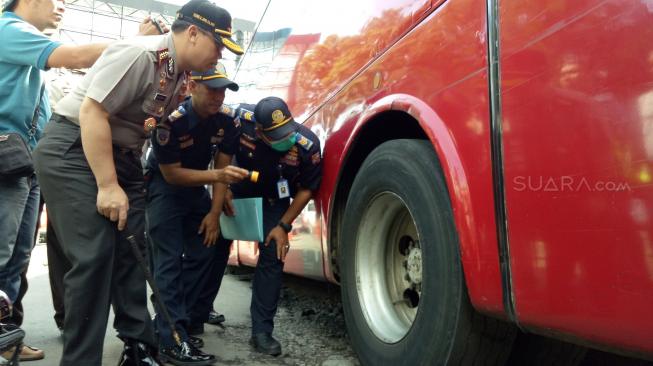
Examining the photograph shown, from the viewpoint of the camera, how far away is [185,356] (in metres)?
2.35

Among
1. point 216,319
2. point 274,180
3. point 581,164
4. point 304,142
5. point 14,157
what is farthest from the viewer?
point 216,319

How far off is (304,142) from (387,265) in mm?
789

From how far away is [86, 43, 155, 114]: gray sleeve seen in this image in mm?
1729

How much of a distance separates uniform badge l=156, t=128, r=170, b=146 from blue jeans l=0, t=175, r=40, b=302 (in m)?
0.59

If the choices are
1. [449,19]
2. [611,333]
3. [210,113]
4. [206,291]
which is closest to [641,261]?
[611,333]

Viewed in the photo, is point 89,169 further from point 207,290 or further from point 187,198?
point 207,290

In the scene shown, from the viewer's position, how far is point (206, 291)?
287 centimetres

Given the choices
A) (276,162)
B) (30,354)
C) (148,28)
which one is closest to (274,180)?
(276,162)

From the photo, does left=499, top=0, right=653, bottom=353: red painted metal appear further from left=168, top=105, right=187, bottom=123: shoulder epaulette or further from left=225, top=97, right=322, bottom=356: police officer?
left=168, top=105, right=187, bottom=123: shoulder epaulette

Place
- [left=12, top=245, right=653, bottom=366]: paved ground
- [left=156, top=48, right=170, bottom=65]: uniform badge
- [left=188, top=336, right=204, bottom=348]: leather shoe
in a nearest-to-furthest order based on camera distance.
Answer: [left=156, top=48, right=170, bottom=65]: uniform badge < [left=12, top=245, right=653, bottom=366]: paved ground < [left=188, top=336, right=204, bottom=348]: leather shoe

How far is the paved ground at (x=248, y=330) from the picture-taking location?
2.48 metres

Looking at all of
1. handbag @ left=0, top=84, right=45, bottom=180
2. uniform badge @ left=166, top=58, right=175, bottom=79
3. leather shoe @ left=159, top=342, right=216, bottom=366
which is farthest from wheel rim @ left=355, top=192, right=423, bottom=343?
handbag @ left=0, top=84, right=45, bottom=180

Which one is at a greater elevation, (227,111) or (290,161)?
(227,111)

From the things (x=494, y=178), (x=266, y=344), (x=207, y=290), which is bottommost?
(x=266, y=344)
